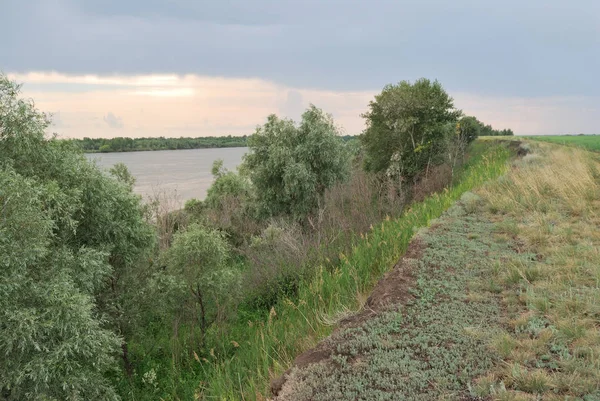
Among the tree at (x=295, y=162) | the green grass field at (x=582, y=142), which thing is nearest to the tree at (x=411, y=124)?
the tree at (x=295, y=162)

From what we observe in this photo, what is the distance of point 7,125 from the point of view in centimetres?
752

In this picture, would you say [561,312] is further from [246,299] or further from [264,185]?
[264,185]

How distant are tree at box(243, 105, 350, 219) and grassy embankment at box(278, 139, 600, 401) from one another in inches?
566

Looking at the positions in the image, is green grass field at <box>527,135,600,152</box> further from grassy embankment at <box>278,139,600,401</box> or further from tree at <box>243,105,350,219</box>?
grassy embankment at <box>278,139,600,401</box>

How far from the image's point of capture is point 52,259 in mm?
7070

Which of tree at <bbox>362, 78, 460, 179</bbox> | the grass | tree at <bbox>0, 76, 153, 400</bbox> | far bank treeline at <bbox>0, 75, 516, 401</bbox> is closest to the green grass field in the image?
tree at <bbox>362, 78, 460, 179</bbox>

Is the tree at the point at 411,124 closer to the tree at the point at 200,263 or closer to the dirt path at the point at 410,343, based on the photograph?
the tree at the point at 200,263

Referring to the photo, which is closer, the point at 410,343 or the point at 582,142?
the point at 410,343

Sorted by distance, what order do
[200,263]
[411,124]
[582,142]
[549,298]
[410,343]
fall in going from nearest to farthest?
[410,343] < [549,298] < [200,263] < [411,124] < [582,142]

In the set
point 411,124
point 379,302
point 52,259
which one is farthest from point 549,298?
point 411,124

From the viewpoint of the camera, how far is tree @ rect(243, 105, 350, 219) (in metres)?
20.6

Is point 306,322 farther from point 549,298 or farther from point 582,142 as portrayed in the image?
point 582,142

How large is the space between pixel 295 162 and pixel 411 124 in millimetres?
8769

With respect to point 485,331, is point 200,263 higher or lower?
lower
